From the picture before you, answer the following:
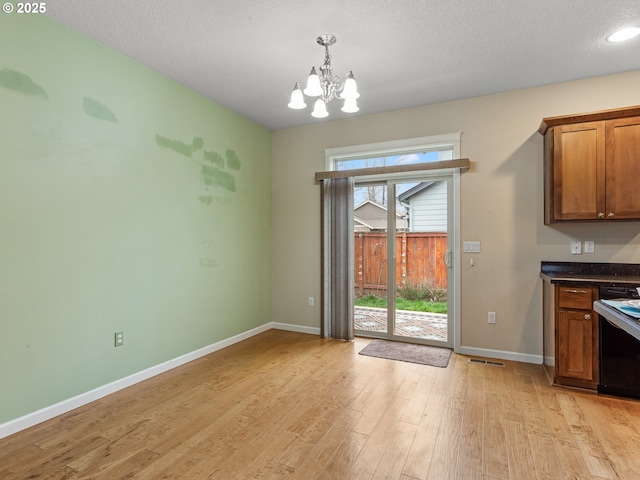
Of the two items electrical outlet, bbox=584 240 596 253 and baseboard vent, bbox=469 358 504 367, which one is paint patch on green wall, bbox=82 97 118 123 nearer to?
baseboard vent, bbox=469 358 504 367

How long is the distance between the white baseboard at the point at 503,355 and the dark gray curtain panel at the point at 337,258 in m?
1.36

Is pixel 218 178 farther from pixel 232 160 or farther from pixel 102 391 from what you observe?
pixel 102 391

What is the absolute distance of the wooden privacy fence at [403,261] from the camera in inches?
155

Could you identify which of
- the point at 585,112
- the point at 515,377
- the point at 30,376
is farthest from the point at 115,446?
the point at 585,112

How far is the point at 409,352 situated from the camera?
3729 millimetres

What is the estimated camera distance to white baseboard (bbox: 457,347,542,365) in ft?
11.3

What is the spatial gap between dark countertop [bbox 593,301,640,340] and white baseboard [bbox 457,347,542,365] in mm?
2217

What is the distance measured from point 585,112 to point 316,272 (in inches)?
133

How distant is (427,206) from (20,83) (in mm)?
3766

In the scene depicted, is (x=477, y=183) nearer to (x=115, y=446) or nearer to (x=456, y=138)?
(x=456, y=138)

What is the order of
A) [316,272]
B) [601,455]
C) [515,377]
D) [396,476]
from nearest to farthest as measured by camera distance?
[396,476]
[601,455]
[515,377]
[316,272]

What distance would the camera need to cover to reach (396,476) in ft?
5.86

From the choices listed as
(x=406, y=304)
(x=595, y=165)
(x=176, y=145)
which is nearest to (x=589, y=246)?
(x=595, y=165)

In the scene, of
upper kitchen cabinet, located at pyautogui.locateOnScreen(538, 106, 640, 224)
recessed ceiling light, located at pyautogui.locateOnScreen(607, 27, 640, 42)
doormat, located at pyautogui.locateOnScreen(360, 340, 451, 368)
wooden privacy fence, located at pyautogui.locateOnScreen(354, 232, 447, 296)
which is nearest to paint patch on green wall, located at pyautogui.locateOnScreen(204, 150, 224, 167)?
wooden privacy fence, located at pyautogui.locateOnScreen(354, 232, 447, 296)
